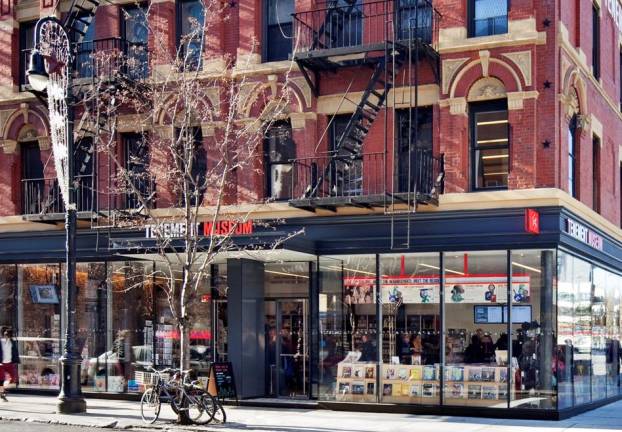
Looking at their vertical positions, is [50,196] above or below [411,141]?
below

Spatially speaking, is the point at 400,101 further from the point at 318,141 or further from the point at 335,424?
the point at 335,424

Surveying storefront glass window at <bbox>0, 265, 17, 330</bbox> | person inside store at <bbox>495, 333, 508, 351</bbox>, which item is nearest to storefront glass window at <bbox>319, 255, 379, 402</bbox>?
person inside store at <bbox>495, 333, 508, 351</bbox>

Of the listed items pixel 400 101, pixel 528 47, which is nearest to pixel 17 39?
pixel 400 101

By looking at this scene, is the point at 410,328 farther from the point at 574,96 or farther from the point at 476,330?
the point at 574,96

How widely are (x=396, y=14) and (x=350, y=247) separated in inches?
202

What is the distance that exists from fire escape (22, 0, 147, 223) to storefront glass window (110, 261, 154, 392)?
167 centimetres

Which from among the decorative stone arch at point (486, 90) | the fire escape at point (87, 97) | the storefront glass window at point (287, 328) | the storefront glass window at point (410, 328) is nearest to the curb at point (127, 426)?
the storefront glass window at point (287, 328)

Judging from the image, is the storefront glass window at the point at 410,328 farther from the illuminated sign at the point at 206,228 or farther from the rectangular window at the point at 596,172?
the rectangular window at the point at 596,172

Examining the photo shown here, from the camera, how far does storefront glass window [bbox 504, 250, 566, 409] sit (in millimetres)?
19797

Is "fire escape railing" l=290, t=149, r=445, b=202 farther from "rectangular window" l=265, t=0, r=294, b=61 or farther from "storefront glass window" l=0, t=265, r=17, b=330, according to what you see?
"storefront glass window" l=0, t=265, r=17, b=330

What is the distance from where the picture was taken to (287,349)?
76.1ft

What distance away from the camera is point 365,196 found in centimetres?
2064

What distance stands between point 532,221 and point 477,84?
3.30 meters

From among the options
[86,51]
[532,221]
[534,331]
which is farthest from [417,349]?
[86,51]
